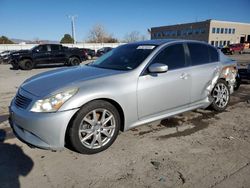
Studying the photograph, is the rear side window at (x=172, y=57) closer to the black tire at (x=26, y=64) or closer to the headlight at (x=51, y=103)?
the headlight at (x=51, y=103)

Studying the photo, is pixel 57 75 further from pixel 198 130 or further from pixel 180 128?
pixel 198 130

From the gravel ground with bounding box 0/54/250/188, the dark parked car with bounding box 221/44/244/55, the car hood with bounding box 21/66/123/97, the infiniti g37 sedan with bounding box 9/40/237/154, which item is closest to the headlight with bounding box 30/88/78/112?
the infiniti g37 sedan with bounding box 9/40/237/154

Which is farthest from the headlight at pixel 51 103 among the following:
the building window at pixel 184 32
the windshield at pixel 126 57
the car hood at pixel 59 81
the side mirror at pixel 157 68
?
the building window at pixel 184 32

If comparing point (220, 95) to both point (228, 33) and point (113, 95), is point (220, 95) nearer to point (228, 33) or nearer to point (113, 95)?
point (113, 95)

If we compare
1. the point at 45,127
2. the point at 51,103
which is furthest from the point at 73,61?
the point at 45,127

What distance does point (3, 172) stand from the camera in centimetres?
285

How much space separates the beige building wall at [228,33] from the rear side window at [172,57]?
6597 cm

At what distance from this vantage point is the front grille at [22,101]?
10.2ft

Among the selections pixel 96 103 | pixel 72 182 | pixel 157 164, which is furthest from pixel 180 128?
pixel 72 182

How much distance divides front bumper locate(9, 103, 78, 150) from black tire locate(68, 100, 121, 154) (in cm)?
13

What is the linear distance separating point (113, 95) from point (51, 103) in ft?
2.80

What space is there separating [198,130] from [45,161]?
2603mm

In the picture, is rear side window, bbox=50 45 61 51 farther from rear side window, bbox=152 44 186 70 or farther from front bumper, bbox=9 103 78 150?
front bumper, bbox=9 103 78 150

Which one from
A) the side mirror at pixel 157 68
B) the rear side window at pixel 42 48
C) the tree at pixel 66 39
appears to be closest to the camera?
the side mirror at pixel 157 68
